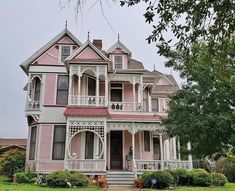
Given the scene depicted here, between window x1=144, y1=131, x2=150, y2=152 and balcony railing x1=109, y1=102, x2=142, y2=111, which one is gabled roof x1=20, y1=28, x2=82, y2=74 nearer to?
balcony railing x1=109, y1=102, x2=142, y2=111

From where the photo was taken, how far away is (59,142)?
2377 centimetres

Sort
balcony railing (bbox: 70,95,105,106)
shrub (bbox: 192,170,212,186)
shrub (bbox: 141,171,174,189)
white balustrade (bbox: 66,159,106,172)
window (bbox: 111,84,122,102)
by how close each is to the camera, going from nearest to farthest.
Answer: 1. shrub (bbox: 141,171,174,189)
2. shrub (bbox: 192,170,212,186)
3. white balustrade (bbox: 66,159,106,172)
4. balcony railing (bbox: 70,95,105,106)
5. window (bbox: 111,84,122,102)

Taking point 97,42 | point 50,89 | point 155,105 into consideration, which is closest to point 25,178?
point 50,89

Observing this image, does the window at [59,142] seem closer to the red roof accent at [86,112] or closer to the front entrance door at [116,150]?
the red roof accent at [86,112]

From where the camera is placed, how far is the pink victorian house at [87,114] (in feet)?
73.7

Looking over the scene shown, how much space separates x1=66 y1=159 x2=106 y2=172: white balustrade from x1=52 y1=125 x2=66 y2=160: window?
1.81m

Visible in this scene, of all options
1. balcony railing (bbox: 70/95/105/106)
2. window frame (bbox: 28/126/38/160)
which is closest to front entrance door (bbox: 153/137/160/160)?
balcony railing (bbox: 70/95/105/106)

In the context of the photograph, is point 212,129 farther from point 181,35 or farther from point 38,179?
point 38,179

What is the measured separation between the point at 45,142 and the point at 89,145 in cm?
313

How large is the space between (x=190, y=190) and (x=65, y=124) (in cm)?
1048

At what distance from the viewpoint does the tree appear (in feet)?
30.7

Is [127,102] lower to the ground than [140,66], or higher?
lower

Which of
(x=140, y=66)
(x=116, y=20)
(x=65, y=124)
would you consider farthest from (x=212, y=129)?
(x=140, y=66)

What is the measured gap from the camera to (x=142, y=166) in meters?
22.8
